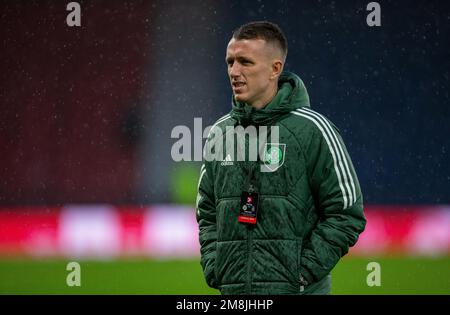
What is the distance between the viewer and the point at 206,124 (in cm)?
691

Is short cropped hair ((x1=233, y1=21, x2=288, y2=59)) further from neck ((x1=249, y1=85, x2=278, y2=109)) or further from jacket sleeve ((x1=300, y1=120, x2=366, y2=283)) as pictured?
jacket sleeve ((x1=300, y1=120, x2=366, y2=283))

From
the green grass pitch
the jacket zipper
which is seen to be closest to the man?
the jacket zipper

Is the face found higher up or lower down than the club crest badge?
higher up

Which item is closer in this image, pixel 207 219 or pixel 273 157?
pixel 273 157

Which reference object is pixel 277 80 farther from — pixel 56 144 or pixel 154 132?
pixel 56 144

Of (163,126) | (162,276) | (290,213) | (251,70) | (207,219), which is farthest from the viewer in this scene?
(163,126)

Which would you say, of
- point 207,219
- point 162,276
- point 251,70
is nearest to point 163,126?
point 162,276

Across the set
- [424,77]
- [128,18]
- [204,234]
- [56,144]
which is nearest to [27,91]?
[56,144]

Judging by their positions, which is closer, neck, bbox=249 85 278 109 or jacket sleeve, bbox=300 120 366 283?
jacket sleeve, bbox=300 120 366 283

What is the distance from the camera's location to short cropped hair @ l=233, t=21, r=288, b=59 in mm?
2781

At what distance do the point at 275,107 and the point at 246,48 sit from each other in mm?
224

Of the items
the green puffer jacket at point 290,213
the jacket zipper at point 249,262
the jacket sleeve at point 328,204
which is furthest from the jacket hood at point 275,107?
the jacket zipper at point 249,262

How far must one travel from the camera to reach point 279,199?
2.66 metres

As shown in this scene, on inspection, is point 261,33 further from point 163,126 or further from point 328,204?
point 163,126
